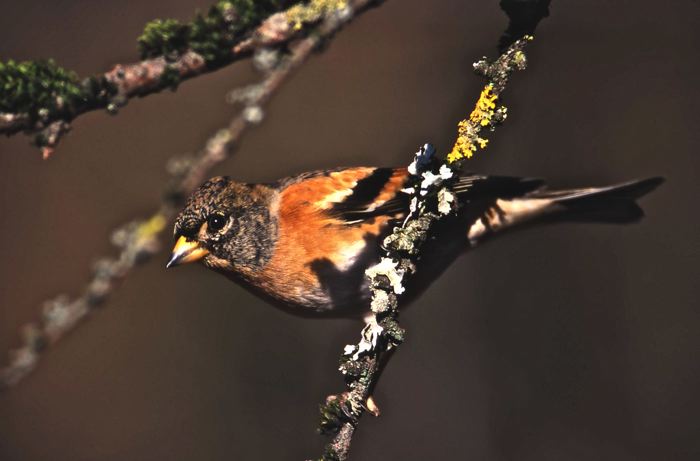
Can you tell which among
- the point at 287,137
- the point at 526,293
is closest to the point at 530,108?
the point at 526,293

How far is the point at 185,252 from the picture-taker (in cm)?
197

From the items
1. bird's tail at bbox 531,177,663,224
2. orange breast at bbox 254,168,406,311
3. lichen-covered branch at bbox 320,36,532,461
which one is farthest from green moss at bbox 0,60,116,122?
bird's tail at bbox 531,177,663,224

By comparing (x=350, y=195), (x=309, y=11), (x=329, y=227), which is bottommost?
(x=309, y=11)

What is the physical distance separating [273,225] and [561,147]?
173 centimetres

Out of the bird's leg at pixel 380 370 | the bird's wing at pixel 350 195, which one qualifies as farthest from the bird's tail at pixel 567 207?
the bird's leg at pixel 380 370

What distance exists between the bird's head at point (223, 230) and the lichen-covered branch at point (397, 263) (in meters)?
0.83

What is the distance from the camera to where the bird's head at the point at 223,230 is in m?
1.97

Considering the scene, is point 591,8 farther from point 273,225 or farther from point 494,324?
point 273,225

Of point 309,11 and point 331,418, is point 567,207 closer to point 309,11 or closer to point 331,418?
point 331,418

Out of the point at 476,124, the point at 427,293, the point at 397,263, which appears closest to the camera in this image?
the point at 476,124

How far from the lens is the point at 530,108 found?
3.35 m

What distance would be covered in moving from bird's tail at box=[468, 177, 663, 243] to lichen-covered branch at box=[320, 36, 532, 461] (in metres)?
0.94

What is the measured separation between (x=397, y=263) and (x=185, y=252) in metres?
0.96

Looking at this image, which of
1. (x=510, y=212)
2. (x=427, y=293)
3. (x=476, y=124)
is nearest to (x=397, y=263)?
(x=476, y=124)
